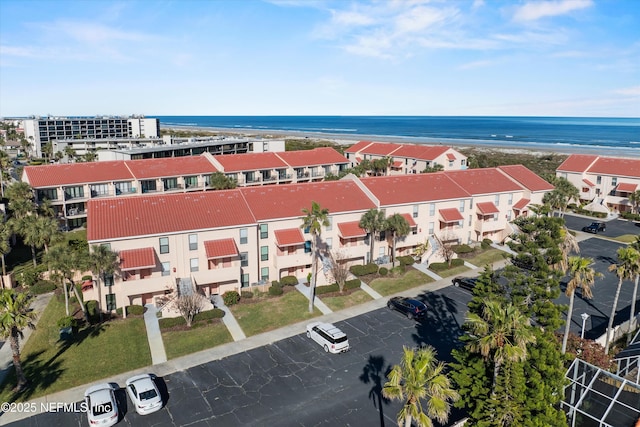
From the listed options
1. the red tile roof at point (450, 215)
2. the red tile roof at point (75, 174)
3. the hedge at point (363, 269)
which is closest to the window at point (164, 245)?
the hedge at point (363, 269)

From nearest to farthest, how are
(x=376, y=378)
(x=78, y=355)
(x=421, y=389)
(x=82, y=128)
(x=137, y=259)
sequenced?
(x=421, y=389)
(x=376, y=378)
(x=78, y=355)
(x=137, y=259)
(x=82, y=128)

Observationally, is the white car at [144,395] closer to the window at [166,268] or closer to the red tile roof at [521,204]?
the window at [166,268]

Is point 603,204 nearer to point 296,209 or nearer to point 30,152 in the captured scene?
point 296,209

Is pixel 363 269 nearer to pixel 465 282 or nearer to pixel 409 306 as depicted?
pixel 409 306

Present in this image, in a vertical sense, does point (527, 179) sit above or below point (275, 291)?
above

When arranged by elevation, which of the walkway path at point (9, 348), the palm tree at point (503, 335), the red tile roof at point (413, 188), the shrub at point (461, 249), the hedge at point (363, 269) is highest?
the red tile roof at point (413, 188)

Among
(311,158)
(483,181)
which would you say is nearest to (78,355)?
(483,181)
